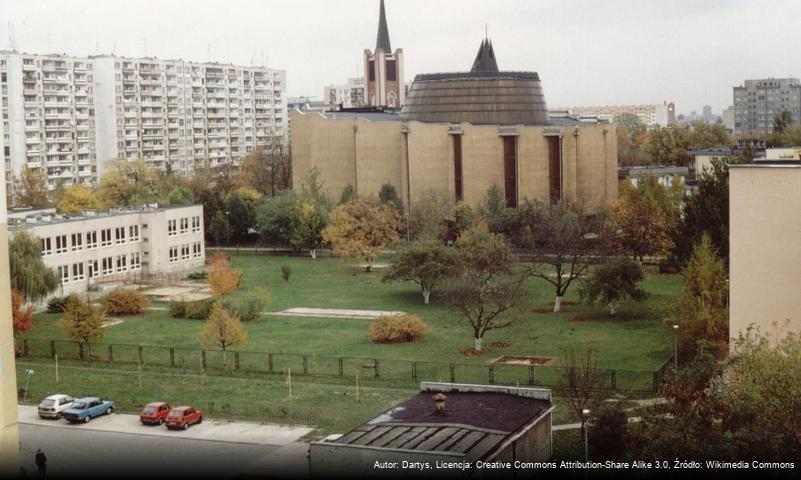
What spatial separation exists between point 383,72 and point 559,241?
1900 inches

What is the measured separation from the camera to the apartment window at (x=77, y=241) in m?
31.1

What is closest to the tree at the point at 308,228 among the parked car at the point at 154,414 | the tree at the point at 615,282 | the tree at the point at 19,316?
the tree at the point at 19,316

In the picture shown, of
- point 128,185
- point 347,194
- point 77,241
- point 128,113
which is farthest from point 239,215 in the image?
point 128,113

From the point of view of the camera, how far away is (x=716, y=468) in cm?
1117

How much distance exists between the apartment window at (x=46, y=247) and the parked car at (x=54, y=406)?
43.1 feet

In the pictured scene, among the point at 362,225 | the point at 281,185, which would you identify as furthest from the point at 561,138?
the point at 281,185

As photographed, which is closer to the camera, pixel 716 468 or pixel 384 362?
pixel 716 468

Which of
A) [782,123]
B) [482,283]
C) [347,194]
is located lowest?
[482,283]

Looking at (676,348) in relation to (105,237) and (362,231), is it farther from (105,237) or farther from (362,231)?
(105,237)

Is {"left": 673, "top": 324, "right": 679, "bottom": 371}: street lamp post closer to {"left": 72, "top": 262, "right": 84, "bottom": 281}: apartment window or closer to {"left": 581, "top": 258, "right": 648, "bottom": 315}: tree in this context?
{"left": 581, "top": 258, "right": 648, "bottom": 315}: tree

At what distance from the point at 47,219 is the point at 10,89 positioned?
22677 mm

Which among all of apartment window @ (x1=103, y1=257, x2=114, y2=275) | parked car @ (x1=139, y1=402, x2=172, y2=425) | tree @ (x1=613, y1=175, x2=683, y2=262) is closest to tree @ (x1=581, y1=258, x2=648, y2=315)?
tree @ (x1=613, y1=175, x2=683, y2=262)

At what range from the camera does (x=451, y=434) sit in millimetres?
12781

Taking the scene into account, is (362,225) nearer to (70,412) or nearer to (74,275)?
(74,275)
